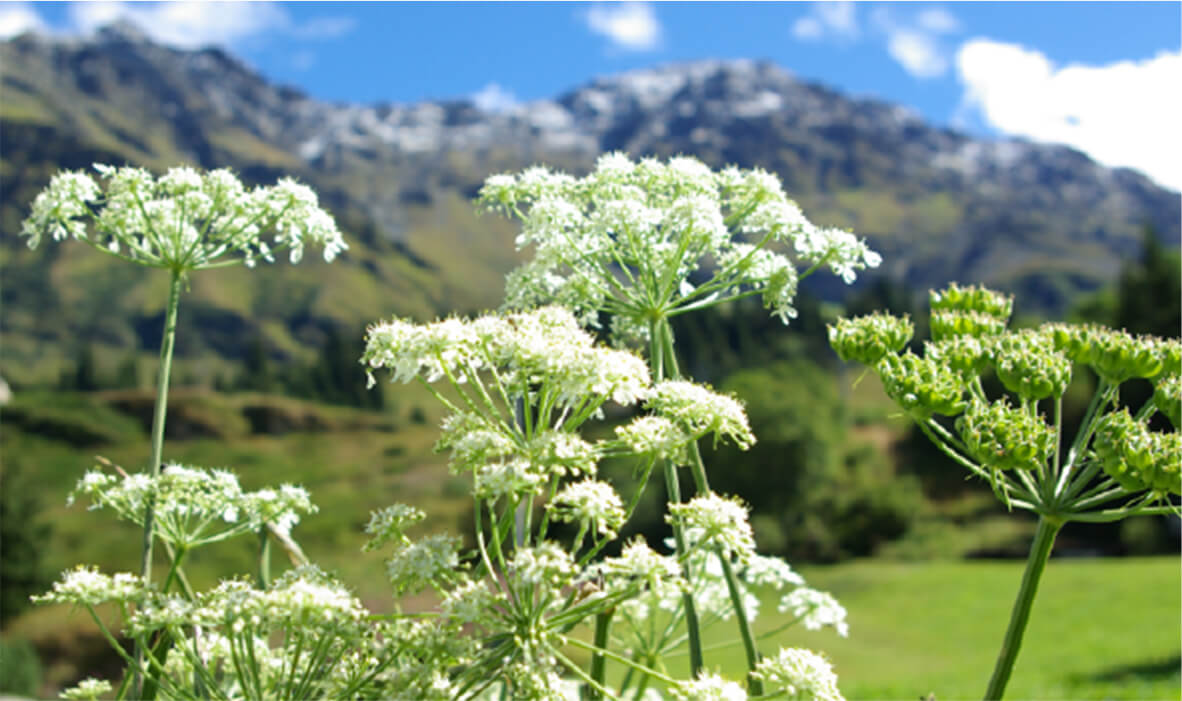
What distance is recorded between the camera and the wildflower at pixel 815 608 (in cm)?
598

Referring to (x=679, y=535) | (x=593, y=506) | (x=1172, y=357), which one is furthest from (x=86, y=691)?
(x=1172, y=357)

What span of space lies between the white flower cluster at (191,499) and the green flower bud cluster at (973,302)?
13.0ft

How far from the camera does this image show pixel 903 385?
436cm

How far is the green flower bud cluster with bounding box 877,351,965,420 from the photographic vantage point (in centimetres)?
430

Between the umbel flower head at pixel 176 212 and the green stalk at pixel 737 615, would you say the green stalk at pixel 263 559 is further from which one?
the green stalk at pixel 737 615

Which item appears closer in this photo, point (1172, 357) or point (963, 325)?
point (1172, 357)

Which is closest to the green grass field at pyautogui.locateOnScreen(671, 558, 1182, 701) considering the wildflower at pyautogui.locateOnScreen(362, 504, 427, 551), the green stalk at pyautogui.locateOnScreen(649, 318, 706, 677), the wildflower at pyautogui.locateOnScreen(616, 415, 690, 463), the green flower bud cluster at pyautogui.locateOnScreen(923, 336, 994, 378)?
the green flower bud cluster at pyautogui.locateOnScreen(923, 336, 994, 378)

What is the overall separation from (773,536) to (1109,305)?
46511 millimetres

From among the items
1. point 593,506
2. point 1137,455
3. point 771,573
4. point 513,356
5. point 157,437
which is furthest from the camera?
point 771,573

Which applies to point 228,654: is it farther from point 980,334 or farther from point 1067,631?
point 1067,631

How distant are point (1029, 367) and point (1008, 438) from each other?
2.49 feet

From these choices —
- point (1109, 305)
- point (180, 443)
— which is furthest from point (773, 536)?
point (180, 443)

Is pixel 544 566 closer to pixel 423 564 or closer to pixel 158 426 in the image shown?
pixel 423 564

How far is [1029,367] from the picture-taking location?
456 centimetres
